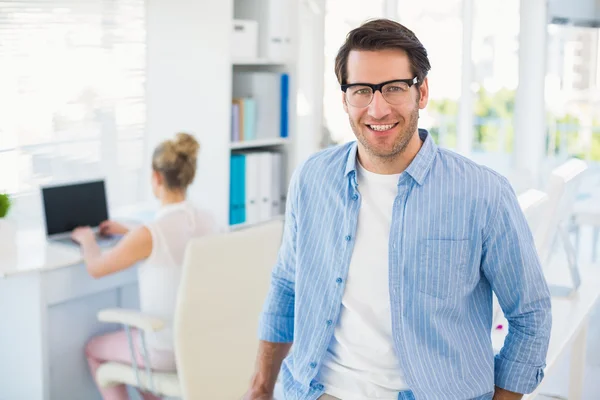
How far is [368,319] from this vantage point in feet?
5.37

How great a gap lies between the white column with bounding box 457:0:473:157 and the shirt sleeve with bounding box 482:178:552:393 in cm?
438

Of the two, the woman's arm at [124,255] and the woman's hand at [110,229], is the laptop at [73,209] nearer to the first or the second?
the woman's hand at [110,229]

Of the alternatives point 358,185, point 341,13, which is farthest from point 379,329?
point 341,13

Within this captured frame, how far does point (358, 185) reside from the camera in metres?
1.70

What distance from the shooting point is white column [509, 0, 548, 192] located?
19.2ft

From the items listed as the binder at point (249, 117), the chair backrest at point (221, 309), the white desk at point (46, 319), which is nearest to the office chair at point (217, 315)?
the chair backrest at point (221, 309)

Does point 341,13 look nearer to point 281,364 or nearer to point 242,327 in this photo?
point 242,327

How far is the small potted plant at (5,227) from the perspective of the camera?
3.19 m

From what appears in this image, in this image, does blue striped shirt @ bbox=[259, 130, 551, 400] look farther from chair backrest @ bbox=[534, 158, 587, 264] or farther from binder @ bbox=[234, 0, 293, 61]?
binder @ bbox=[234, 0, 293, 61]

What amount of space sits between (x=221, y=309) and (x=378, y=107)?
1364mm

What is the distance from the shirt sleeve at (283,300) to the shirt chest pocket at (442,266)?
346 mm

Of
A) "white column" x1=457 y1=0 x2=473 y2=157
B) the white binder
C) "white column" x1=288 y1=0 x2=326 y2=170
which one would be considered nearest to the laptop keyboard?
the white binder

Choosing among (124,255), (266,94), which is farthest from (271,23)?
(124,255)

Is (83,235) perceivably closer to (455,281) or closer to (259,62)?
(259,62)
